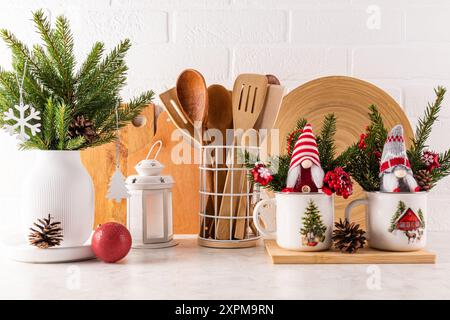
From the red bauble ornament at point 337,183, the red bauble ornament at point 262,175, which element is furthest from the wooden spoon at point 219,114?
the red bauble ornament at point 337,183

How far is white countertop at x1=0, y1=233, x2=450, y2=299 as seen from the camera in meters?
0.68

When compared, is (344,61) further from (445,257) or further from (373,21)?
(445,257)

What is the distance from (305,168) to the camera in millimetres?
882

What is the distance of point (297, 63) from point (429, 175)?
1.54 ft

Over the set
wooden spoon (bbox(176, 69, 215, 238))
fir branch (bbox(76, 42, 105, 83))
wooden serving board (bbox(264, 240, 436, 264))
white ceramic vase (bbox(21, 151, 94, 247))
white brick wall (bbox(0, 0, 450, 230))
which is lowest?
wooden serving board (bbox(264, 240, 436, 264))

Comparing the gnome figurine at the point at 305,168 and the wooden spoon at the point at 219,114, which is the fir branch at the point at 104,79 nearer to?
the wooden spoon at the point at 219,114

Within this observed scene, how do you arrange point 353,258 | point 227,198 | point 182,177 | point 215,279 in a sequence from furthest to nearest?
point 182,177, point 227,198, point 353,258, point 215,279

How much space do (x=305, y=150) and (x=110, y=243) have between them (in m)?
0.36

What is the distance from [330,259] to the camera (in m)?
0.86

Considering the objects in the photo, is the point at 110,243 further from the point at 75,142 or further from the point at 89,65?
the point at 89,65

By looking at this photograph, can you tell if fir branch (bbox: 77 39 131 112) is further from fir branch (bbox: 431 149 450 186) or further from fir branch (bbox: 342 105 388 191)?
fir branch (bbox: 431 149 450 186)

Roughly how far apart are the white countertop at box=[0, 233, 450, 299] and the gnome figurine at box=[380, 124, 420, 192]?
5.2 inches

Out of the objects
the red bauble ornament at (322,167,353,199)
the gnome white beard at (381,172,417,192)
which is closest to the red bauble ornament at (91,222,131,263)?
the red bauble ornament at (322,167,353,199)

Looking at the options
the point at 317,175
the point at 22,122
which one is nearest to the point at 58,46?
the point at 22,122
